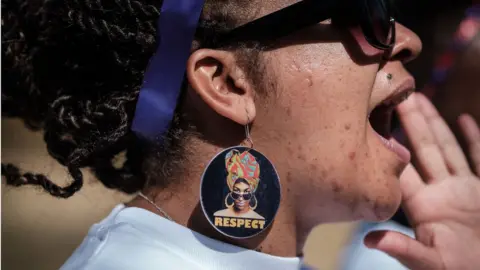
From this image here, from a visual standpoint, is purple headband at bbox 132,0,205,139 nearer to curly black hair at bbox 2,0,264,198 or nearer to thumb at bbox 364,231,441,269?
curly black hair at bbox 2,0,264,198

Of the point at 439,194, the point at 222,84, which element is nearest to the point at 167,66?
the point at 222,84

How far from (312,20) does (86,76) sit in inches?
24.7

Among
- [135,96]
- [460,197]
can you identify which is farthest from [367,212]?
[135,96]

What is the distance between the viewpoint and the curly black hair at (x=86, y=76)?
143 cm

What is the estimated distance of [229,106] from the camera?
4.51 ft

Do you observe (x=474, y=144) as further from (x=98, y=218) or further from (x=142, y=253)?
(x=98, y=218)

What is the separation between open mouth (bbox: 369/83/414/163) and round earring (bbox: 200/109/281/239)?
376 mm

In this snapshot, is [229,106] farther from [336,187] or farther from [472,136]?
[472,136]

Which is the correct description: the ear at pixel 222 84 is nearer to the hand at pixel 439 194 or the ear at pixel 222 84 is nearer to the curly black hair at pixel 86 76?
the curly black hair at pixel 86 76

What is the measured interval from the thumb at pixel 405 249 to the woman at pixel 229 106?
186 millimetres

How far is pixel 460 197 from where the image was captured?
5.91ft

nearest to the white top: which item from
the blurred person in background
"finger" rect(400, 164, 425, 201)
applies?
"finger" rect(400, 164, 425, 201)

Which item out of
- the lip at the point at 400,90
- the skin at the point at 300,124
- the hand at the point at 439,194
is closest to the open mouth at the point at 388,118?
the lip at the point at 400,90

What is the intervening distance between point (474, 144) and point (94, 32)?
123 cm
